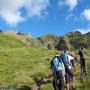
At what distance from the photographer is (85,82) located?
123 feet

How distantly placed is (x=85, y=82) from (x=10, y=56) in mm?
43070

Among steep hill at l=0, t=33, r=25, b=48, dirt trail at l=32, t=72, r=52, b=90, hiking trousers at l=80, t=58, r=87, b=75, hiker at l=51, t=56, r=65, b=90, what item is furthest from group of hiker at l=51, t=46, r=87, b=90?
steep hill at l=0, t=33, r=25, b=48

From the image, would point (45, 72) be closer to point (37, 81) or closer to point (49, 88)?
point (37, 81)

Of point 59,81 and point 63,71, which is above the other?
point 63,71

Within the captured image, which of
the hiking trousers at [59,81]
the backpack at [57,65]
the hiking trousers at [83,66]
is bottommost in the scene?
the hiking trousers at [59,81]

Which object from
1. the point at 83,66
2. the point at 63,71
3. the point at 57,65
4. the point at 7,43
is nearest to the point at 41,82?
the point at 83,66

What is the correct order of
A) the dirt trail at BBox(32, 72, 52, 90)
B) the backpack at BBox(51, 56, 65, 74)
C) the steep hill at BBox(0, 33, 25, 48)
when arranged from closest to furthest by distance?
the backpack at BBox(51, 56, 65, 74)
the dirt trail at BBox(32, 72, 52, 90)
the steep hill at BBox(0, 33, 25, 48)

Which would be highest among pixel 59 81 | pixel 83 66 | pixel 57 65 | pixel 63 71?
pixel 83 66

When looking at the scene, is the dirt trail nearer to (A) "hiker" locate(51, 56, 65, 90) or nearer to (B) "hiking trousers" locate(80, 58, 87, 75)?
(B) "hiking trousers" locate(80, 58, 87, 75)

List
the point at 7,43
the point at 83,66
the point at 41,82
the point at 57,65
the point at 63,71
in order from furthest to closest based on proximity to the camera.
A: 1. the point at 7,43
2. the point at 83,66
3. the point at 41,82
4. the point at 63,71
5. the point at 57,65

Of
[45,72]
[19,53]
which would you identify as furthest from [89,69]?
[19,53]

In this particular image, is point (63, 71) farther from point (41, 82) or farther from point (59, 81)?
point (41, 82)

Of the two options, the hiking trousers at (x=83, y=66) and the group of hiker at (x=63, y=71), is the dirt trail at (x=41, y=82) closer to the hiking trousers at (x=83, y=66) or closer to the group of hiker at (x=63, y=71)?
the hiking trousers at (x=83, y=66)

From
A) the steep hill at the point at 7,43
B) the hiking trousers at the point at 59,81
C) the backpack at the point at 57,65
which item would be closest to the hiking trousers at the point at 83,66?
the backpack at the point at 57,65
